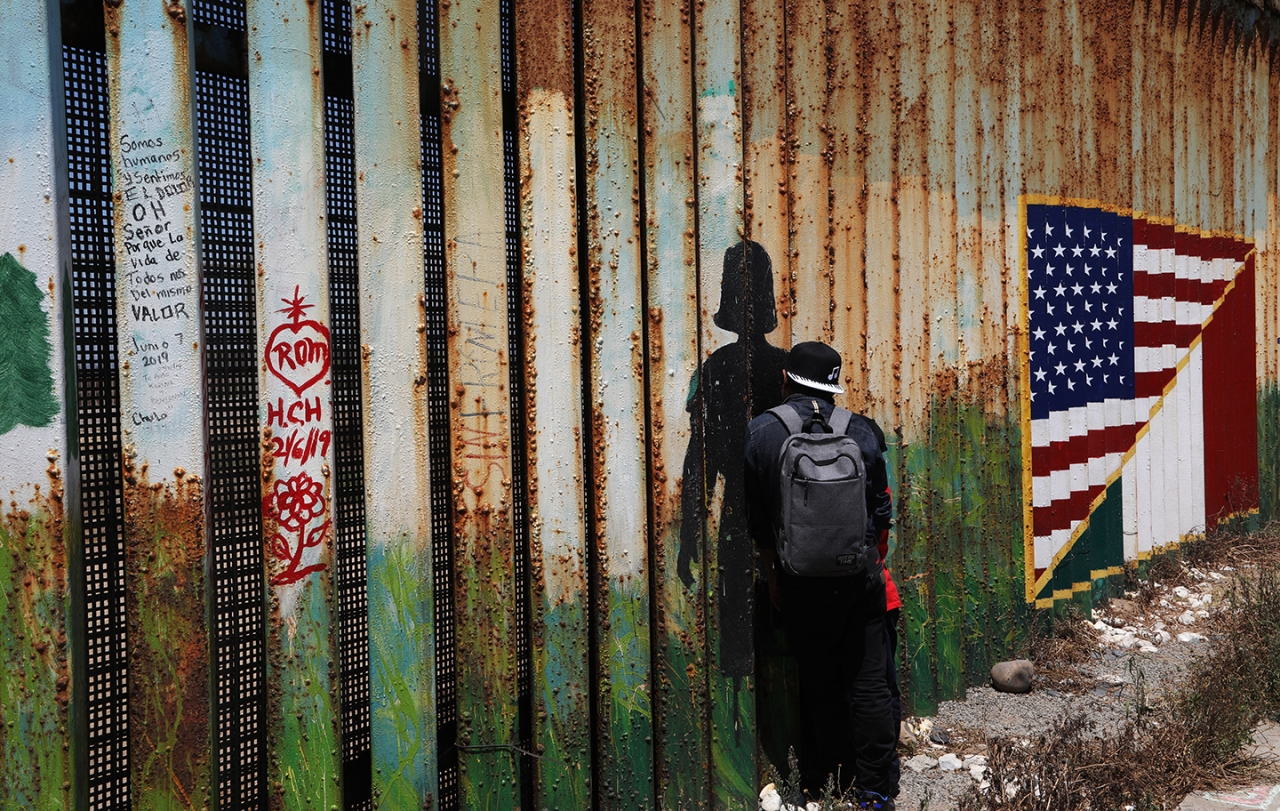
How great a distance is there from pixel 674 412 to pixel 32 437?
6.01 ft

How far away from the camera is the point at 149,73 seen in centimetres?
217

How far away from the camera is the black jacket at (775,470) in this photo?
10.2ft

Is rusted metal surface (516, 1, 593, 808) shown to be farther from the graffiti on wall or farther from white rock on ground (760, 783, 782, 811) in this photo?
white rock on ground (760, 783, 782, 811)

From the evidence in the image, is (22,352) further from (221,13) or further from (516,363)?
(516,363)

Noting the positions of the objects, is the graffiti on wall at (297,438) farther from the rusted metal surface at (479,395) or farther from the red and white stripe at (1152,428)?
the red and white stripe at (1152,428)

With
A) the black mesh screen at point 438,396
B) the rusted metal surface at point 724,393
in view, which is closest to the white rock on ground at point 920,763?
the rusted metal surface at point 724,393

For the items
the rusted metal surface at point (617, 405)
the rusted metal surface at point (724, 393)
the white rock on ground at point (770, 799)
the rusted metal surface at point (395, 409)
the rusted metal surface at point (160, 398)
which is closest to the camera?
the rusted metal surface at point (160, 398)

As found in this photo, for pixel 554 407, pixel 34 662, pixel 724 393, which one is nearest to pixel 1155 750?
pixel 724 393

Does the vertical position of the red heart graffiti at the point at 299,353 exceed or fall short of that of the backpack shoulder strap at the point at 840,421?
it exceeds it

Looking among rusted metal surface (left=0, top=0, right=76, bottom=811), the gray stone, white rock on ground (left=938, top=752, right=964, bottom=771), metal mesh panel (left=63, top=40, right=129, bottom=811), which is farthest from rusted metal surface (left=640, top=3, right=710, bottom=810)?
the gray stone

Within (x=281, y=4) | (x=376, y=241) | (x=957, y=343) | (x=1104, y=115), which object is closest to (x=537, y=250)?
(x=376, y=241)

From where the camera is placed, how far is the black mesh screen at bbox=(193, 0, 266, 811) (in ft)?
7.72

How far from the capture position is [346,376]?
2580mm

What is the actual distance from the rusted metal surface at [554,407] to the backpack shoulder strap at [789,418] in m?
0.73
